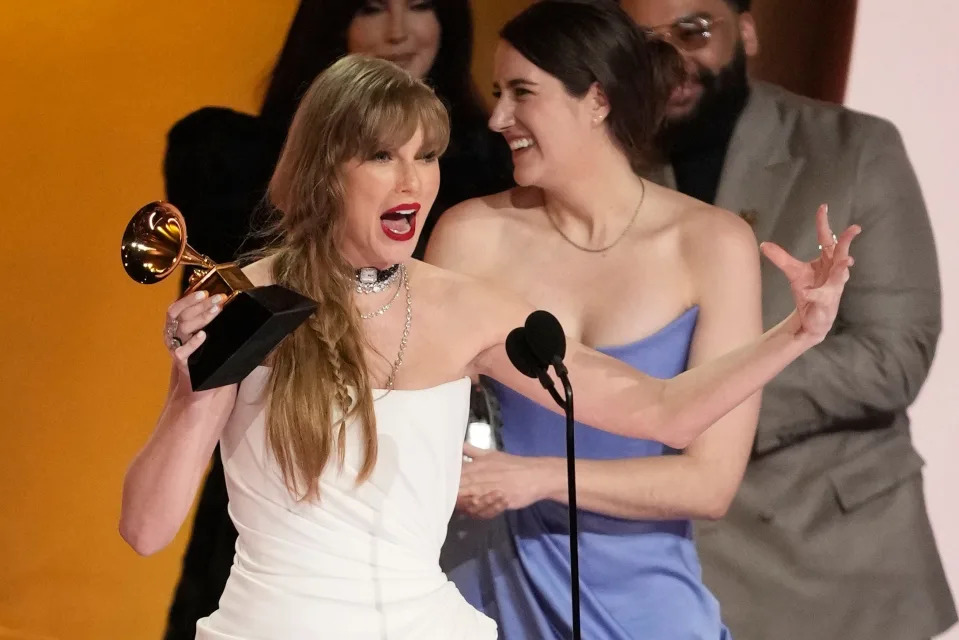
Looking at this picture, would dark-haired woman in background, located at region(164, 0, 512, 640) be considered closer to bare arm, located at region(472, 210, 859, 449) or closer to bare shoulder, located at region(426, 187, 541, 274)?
bare shoulder, located at region(426, 187, 541, 274)

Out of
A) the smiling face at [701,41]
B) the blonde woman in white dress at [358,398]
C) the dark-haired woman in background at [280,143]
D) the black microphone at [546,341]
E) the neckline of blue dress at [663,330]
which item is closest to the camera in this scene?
the black microphone at [546,341]

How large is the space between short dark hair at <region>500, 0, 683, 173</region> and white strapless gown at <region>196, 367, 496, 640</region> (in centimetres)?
86

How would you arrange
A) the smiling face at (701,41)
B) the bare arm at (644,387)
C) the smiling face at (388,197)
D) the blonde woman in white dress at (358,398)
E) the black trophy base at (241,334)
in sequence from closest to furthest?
1. the black trophy base at (241,334)
2. the blonde woman in white dress at (358,398)
3. the smiling face at (388,197)
4. the bare arm at (644,387)
5. the smiling face at (701,41)

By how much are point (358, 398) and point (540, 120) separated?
838mm

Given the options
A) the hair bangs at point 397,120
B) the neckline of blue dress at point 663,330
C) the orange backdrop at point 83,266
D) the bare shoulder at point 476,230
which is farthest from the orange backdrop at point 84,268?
the neckline of blue dress at point 663,330

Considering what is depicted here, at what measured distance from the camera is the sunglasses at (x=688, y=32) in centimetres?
245

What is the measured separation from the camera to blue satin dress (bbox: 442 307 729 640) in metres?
2.39

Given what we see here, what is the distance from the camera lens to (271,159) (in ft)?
8.50

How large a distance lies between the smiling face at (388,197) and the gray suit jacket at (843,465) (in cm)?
84

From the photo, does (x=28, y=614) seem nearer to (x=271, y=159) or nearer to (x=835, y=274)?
(x=271, y=159)

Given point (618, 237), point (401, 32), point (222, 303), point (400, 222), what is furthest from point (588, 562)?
point (401, 32)

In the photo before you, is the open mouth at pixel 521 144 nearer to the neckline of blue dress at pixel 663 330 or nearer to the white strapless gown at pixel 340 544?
the neckline of blue dress at pixel 663 330

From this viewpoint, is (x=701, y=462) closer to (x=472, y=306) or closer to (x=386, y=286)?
(x=472, y=306)

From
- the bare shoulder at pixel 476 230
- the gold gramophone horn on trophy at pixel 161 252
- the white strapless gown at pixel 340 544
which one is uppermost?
the gold gramophone horn on trophy at pixel 161 252
